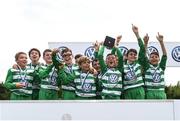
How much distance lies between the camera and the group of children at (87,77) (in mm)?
8820

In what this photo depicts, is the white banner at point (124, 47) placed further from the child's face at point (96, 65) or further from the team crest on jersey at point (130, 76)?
the team crest on jersey at point (130, 76)

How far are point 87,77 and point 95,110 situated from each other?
55.1 inches

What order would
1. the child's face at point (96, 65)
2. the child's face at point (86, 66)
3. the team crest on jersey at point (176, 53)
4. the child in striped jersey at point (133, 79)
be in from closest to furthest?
the child's face at point (86, 66), the child in striped jersey at point (133, 79), the child's face at point (96, 65), the team crest on jersey at point (176, 53)

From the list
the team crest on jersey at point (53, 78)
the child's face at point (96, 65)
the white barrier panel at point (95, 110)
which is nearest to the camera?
the white barrier panel at point (95, 110)

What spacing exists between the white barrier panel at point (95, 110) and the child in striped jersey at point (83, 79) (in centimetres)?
122

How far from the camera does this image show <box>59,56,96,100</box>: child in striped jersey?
8.73m

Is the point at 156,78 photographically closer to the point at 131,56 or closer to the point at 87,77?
the point at 131,56

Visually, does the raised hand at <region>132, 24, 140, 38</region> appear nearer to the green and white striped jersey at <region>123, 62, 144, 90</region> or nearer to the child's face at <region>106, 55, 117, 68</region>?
the green and white striped jersey at <region>123, 62, 144, 90</region>

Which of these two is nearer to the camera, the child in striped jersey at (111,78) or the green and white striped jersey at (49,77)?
the child in striped jersey at (111,78)

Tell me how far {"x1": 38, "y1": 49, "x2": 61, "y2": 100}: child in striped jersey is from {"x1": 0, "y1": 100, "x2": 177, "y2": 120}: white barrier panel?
145 centimetres

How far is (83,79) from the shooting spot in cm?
881

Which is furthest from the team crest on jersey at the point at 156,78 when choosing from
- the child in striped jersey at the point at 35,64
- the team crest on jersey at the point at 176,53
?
the team crest on jersey at the point at 176,53

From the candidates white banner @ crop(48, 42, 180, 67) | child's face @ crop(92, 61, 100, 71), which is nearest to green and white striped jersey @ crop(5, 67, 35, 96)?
child's face @ crop(92, 61, 100, 71)

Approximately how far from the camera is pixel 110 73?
29.0ft
